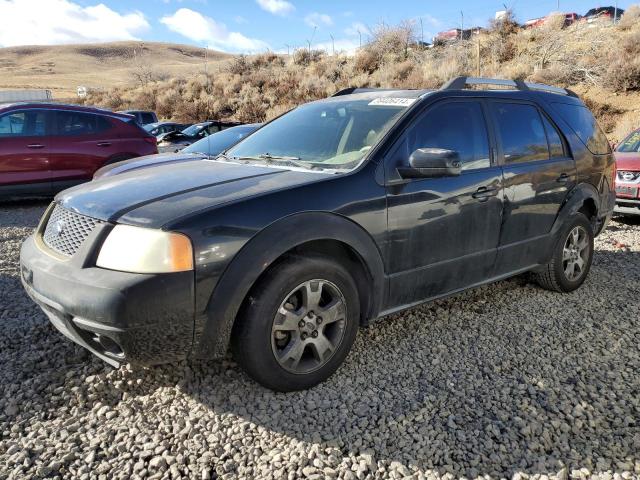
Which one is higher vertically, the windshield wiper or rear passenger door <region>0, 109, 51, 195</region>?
the windshield wiper

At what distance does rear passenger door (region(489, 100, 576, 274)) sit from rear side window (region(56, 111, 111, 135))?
23.7ft

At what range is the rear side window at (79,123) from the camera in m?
8.70

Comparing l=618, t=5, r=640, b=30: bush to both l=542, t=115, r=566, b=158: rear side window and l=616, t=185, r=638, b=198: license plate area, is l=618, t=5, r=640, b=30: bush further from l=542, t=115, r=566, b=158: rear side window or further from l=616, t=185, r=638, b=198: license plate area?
l=542, t=115, r=566, b=158: rear side window

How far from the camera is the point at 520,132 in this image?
4.16 m

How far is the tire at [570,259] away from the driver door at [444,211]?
92 centimetres

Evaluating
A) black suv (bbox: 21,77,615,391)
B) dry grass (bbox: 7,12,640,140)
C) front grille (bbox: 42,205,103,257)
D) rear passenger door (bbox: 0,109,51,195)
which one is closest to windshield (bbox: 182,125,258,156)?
rear passenger door (bbox: 0,109,51,195)

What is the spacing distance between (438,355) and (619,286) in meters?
2.50

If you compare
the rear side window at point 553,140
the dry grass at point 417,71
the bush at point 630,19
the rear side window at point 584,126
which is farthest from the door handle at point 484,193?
the bush at point 630,19

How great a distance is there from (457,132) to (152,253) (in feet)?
7.50

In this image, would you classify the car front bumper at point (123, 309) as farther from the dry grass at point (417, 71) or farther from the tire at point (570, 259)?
the dry grass at point (417, 71)

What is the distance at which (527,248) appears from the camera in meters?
4.20

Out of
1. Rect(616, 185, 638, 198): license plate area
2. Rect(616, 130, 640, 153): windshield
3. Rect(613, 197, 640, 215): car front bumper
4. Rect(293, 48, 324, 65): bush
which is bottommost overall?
Rect(613, 197, 640, 215): car front bumper

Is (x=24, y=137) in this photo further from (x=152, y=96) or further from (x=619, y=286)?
(x=152, y=96)

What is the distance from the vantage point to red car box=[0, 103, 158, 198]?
27.2 ft
